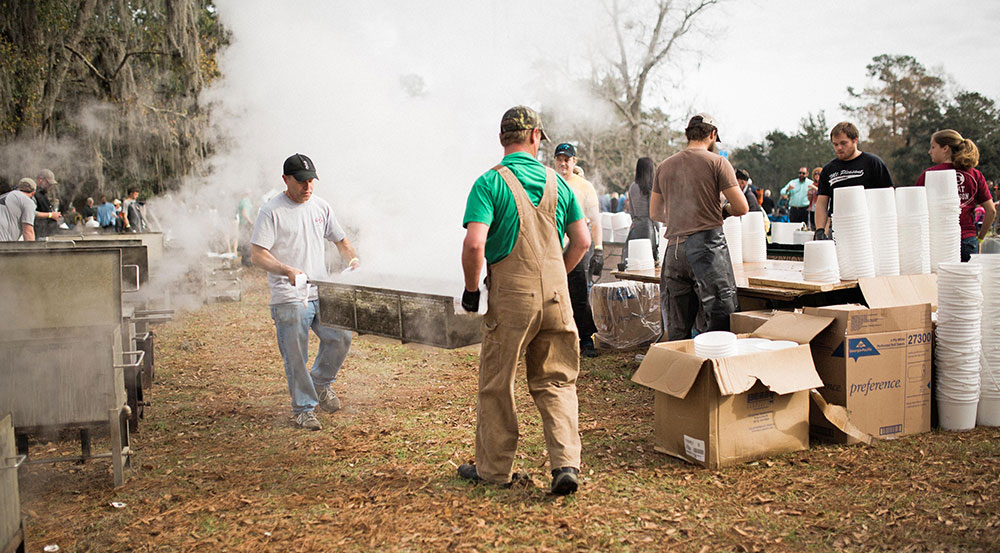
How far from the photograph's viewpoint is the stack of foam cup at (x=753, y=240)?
634cm

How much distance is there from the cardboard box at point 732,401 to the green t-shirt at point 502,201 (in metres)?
1.13

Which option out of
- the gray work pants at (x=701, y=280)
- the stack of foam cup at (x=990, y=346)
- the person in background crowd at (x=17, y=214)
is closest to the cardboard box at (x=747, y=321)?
the gray work pants at (x=701, y=280)

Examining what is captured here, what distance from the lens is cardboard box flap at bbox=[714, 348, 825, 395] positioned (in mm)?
3760

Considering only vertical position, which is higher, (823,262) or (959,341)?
(823,262)

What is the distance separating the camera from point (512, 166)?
3.49 meters

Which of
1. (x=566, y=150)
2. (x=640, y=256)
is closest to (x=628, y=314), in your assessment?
(x=640, y=256)

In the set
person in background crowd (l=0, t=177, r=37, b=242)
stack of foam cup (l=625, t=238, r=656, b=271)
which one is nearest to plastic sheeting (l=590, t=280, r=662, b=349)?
stack of foam cup (l=625, t=238, r=656, b=271)

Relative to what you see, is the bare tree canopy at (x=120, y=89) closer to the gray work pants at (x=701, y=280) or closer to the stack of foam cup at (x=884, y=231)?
the gray work pants at (x=701, y=280)

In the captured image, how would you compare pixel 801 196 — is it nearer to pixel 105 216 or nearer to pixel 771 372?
pixel 771 372

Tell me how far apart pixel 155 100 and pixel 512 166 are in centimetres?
1278

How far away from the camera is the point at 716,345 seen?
151 inches

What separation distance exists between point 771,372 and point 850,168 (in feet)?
8.81

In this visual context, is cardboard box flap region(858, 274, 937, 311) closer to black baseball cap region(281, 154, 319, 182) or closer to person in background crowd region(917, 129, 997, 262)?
person in background crowd region(917, 129, 997, 262)

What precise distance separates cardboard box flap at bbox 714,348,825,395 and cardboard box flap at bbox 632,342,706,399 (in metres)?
0.14
